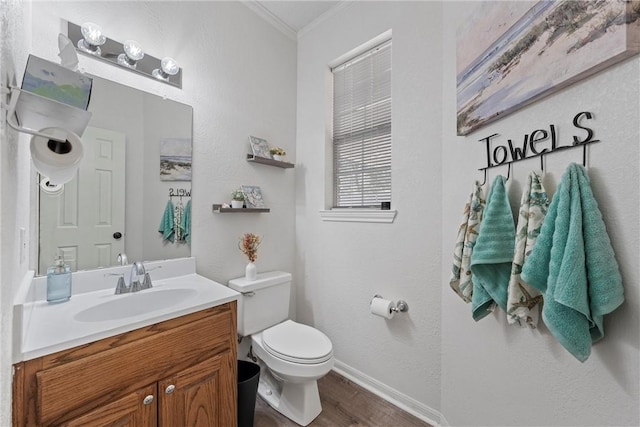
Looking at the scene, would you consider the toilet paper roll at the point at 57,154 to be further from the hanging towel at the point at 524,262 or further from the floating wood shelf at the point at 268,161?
the hanging towel at the point at 524,262

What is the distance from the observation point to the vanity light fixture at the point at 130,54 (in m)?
1.41

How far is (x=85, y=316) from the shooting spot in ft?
3.75

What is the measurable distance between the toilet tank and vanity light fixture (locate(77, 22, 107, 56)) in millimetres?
1502

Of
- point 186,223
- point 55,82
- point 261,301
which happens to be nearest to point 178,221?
point 186,223

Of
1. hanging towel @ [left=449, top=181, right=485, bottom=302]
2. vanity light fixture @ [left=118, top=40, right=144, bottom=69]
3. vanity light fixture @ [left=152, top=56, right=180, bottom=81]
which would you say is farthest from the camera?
vanity light fixture @ [left=152, top=56, right=180, bottom=81]

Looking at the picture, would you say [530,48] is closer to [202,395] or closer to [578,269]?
[578,269]

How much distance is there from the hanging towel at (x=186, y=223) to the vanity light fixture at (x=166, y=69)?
0.76 metres

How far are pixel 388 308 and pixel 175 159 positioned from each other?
1.63m

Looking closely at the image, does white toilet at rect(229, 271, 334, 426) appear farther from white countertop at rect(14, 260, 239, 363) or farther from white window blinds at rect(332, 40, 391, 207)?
white window blinds at rect(332, 40, 391, 207)

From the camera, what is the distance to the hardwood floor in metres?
1.58

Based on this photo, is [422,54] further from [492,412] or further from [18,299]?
[18,299]

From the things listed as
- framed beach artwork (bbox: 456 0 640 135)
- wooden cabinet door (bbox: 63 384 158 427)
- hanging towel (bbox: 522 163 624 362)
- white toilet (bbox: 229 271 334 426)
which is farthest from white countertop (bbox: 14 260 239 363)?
framed beach artwork (bbox: 456 0 640 135)

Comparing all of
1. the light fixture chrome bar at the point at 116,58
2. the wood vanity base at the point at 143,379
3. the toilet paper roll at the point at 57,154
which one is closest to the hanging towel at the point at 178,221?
the wood vanity base at the point at 143,379

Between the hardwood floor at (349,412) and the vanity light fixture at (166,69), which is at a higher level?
the vanity light fixture at (166,69)
